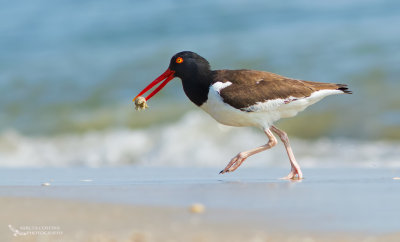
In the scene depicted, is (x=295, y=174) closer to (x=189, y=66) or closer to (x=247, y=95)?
(x=247, y=95)

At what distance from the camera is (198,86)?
Answer: 283 inches

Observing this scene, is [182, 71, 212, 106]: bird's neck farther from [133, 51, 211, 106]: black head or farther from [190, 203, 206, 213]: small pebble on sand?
[190, 203, 206, 213]: small pebble on sand

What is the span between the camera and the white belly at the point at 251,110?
6.99 m

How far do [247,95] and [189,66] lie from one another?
762 millimetres

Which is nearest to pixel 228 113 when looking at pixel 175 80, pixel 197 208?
pixel 197 208

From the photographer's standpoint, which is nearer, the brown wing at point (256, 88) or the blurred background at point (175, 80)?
the brown wing at point (256, 88)

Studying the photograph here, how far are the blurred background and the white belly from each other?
248 cm

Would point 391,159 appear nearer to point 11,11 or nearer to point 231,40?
point 231,40

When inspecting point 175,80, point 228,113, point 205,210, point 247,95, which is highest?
point 175,80

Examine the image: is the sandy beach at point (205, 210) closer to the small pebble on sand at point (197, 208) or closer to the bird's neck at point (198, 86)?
the small pebble on sand at point (197, 208)

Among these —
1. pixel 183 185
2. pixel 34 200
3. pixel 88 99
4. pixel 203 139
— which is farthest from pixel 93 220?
pixel 88 99

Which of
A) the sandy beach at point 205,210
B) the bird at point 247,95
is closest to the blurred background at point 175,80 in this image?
the bird at point 247,95

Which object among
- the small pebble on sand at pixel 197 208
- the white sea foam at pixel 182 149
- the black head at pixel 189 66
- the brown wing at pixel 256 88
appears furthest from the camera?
the white sea foam at pixel 182 149

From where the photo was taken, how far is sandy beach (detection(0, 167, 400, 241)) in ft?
13.3
